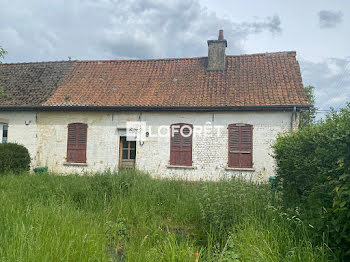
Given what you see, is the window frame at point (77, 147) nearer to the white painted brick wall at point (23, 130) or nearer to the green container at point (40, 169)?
the green container at point (40, 169)

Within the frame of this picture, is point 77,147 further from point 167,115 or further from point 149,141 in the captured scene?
point 167,115

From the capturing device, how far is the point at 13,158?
416 inches

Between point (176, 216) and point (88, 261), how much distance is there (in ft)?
8.27

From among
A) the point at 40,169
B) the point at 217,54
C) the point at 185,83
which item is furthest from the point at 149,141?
the point at 217,54

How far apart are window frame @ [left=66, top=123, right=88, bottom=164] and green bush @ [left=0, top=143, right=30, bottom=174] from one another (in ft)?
5.73

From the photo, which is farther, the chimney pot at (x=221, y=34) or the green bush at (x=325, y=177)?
the chimney pot at (x=221, y=34)

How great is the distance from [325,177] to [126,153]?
32.0 ft

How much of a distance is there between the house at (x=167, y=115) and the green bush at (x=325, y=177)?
552 centimetres

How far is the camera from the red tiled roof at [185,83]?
36.9 feet

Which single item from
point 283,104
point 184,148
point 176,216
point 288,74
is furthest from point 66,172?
point 288,74

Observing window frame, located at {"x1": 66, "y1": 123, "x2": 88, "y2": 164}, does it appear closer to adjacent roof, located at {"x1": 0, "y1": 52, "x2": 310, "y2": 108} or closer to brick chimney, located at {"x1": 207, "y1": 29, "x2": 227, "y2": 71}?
adjacent roof, located at {"x1": 0, "y1": 52, "x2": 310, "y2": 108}

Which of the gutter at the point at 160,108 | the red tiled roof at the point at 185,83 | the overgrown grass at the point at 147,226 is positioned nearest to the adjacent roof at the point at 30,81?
the gutter at the point at 160,108

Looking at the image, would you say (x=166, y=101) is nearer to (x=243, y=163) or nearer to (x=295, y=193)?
(x=243, y=163)

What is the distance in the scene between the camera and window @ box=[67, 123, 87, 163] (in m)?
12.2
